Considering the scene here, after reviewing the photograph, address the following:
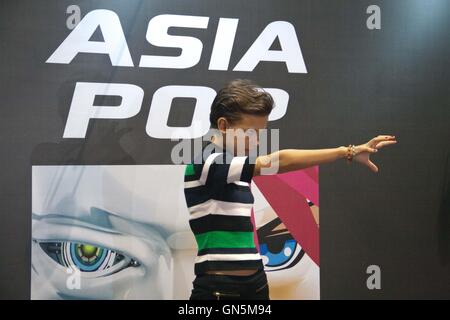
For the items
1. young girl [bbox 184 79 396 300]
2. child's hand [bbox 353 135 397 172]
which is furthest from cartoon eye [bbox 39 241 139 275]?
child's hand [bbox 353 135 397 172]

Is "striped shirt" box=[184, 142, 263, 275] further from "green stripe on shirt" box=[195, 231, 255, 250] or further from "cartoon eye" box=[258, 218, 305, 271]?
"cartoon eye" box=[258, 218, 305, 271]

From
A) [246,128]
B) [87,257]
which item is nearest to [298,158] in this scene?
[246,128]

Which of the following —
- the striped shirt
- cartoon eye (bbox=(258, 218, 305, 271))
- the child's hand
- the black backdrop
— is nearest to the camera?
the striped shirt

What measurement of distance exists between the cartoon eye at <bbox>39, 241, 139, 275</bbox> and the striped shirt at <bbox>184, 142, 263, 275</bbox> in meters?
1.23

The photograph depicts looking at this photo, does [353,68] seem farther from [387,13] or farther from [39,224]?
[39,224]

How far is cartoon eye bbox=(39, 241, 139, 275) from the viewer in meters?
2.65

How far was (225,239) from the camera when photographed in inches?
61.8

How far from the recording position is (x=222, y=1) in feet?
9.20

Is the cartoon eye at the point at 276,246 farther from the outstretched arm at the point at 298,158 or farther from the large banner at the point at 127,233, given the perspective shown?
the outstretched arm at the point at 298,158

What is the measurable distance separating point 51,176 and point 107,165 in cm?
31

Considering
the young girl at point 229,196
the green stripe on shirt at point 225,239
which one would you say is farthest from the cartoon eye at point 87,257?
the green stripe on shirt at point 225,239

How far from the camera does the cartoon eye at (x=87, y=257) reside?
2.65m

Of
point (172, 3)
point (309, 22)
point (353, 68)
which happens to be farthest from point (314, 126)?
point (172, 3)

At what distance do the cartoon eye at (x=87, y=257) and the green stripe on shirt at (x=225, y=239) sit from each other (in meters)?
1.25
